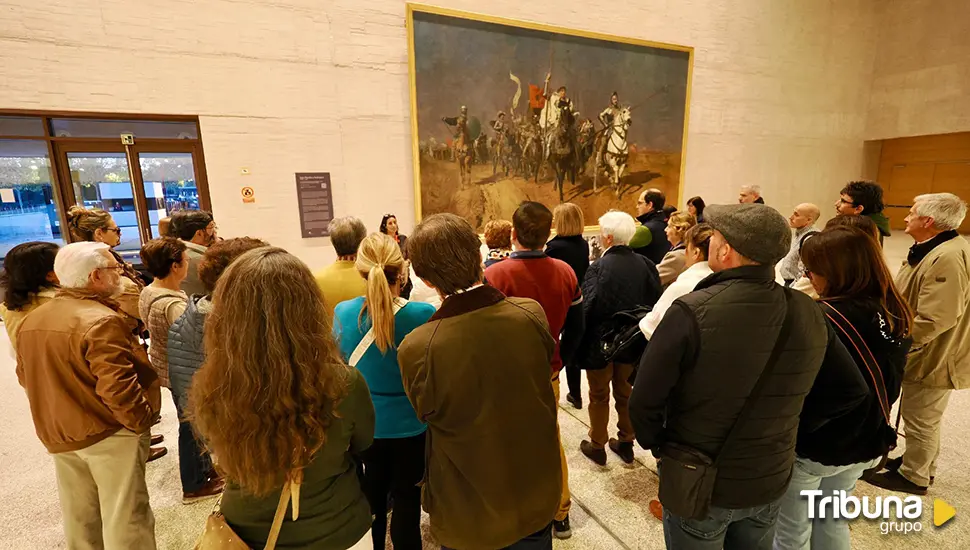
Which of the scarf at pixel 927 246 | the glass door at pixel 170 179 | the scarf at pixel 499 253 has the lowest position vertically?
the scarf at pixel 499 253

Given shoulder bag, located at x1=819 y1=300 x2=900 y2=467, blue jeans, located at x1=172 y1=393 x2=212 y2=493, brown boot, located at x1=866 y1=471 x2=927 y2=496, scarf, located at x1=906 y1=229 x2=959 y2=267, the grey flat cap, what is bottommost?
brown boot, located at x1=866 y1=471 x2=927 y2=496

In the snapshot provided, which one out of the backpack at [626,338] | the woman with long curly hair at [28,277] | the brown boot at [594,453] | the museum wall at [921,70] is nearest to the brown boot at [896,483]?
the brown boot at [594,453]

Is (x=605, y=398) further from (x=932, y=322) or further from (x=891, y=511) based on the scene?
(x=932, y=322)

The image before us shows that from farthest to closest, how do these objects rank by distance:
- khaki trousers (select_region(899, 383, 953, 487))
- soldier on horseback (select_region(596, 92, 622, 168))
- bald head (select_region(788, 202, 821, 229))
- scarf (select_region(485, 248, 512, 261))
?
1. soldier on horseback (select_region(596, 92, 622, 168))
2. bald head (select_region(788, 202, 821, 229))
3. scarf (select_region(485, 248, 512, 261))
4. khaki trousers (select_region(899, 383, 953, 487))

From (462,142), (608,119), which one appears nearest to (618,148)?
(608,119)

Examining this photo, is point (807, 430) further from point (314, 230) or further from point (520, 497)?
point (314, 230)

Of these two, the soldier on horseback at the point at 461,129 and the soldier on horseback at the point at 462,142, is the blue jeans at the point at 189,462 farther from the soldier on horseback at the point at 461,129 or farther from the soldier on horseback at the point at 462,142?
the soldier on horseback at the point at 461,129

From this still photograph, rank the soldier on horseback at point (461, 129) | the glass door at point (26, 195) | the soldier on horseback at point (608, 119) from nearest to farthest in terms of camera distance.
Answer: the glass door at point (26, 195)
the soldier on horseback at point (461, 129)
the soldier on horseback at point (608, 119)

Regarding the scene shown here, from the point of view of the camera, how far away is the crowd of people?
1180 mm

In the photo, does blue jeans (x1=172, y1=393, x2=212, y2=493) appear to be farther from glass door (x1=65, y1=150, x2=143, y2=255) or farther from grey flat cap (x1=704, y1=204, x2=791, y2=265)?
glass door (x1=65, y1=150, x2=143, y2=255)

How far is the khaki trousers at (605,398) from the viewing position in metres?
2.92

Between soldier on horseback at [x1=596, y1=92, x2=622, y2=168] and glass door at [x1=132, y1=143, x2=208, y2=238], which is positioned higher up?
soldier on horseback at [x1=596, y1=92, x2=622, y2=168]

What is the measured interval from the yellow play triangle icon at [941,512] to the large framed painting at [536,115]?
5.47m

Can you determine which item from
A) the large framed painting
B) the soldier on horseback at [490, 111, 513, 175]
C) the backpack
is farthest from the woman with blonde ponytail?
the soldier on horseback at [490, 111, 513, 175]
